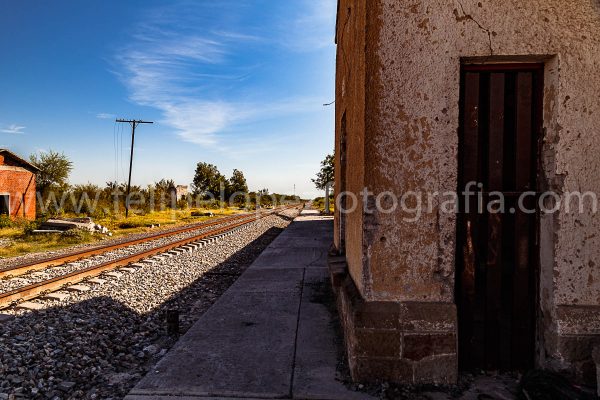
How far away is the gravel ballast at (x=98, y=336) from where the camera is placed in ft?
10.2

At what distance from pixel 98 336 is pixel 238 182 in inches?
2831

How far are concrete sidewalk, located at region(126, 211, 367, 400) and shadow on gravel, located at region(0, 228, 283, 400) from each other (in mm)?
474

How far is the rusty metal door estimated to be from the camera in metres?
2.94

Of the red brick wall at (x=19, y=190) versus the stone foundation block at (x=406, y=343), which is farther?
the red brick wall at (x=19, y=190)

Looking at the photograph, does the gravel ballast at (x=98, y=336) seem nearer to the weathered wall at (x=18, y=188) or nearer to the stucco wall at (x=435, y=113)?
the stucco wall at (x=435, y=113)

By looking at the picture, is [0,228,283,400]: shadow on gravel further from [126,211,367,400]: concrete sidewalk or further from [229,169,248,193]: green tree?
[229,169,248,193]: green tree

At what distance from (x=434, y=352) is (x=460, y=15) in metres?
2.73

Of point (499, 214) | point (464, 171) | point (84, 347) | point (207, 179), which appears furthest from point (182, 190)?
point (499, 214)

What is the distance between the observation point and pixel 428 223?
2818 millimetres

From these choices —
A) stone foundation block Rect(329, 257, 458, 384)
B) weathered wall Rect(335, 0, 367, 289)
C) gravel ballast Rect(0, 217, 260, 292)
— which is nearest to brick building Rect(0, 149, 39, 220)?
gravel ballast Rect(0, 217, 260, 292)

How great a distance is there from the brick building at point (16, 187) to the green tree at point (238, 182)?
47754 millimetres

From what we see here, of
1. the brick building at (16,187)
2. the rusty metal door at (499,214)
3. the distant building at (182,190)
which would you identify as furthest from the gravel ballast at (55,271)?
the distant building at (182,190)

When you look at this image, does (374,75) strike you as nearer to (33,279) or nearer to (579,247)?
(579,247)

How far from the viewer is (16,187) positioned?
78.8 ft
